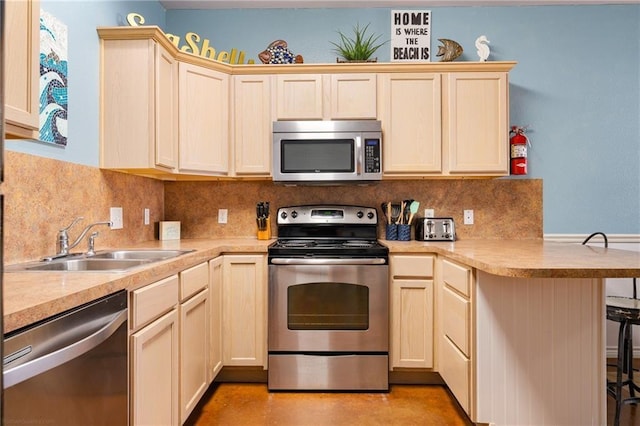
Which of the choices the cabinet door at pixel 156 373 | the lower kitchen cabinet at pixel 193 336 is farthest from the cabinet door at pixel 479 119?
the cabinet door at pixel 156 373

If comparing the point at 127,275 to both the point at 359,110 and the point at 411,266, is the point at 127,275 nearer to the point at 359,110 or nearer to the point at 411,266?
the point at 411,266

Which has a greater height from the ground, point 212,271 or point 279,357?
point 212,271

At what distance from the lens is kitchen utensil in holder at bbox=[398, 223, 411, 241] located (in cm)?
269

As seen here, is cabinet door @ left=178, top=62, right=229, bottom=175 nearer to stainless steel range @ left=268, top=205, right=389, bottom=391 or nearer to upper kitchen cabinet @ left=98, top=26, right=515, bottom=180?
upper kitchen cabinet @ left=98, top=26, right=515, bottom=180

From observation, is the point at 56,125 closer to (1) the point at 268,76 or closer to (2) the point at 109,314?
(2) the point at 109,314

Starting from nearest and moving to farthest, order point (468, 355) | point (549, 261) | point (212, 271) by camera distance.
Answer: point (549, 261)
point (468, 355)
point (212, 271)

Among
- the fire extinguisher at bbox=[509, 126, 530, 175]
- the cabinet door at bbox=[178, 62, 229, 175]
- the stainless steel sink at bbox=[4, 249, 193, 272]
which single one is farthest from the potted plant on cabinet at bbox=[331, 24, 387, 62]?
the stainless steel sink at bbox=[4, 249, 193, 272]

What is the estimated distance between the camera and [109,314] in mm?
1162

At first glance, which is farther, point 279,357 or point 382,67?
point 382,67

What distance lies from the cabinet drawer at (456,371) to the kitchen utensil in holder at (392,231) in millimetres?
766

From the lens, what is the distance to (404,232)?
8.85 feet

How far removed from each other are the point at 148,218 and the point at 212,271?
2.66ft

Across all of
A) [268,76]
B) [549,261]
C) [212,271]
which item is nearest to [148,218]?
[212,271]

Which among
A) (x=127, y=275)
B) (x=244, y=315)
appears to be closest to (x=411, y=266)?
(x=244, y=315)
